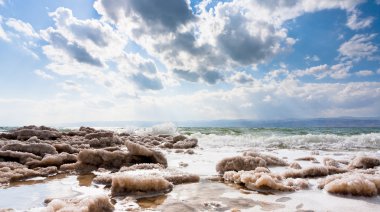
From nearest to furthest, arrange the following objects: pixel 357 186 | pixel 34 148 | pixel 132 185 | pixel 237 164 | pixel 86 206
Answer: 1. pixel 86 206
2. pixel 357 186
3. pixel 132 185
4. pixel 237 164
5. pixel 34 148

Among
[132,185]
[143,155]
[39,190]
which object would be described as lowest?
[39,190]

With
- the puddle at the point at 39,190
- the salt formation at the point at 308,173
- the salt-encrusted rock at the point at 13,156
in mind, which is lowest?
the puddle at the point at 39,190

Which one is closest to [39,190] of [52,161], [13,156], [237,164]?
[52,161]

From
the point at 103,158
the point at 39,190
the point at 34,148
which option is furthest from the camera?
the point at 34,148

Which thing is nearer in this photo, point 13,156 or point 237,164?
point 237,164

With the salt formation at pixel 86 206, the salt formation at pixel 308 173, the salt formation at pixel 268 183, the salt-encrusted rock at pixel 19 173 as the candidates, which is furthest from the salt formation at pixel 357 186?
the salt-encrusted rock at pixel 19 173

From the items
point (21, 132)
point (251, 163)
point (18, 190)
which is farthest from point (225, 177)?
point (21, 132)

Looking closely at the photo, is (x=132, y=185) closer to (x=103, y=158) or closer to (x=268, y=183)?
(x=268, y=183)

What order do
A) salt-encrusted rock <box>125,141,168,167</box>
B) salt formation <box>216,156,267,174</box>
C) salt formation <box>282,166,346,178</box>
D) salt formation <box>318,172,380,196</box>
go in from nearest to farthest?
1. salt formation <box>318,172,380,196</box>
2. salt formation <box>282,166,346,178</box>
3. salt formation <box>216,156,267,174</box>
4. salt-encrusted rock <box>125,141,168,167</box>

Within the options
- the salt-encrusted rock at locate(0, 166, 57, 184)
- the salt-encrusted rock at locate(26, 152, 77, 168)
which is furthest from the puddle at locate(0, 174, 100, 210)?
the salt-encrusted rock at locate(26, 152, 77, 168)

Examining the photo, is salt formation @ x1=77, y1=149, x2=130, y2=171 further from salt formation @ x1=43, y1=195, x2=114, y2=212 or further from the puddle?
salt formation @ x1=43, y1=195, x2=114, y2=212

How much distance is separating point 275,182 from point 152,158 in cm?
279

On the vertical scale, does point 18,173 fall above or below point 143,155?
below

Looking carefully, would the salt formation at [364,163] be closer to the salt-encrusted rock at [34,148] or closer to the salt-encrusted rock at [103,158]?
the salt-encrusted rock at [103,158]
